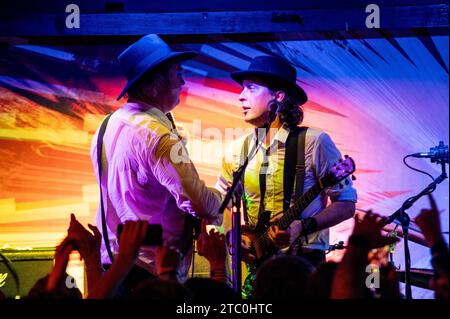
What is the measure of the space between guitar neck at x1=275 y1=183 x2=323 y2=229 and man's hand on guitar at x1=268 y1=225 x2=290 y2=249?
0.05m

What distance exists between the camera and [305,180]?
399 centimetres

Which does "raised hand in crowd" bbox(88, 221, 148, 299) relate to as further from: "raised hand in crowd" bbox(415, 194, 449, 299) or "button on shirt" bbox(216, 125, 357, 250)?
"button on shirt" bbox(216, 125, 357, 250)

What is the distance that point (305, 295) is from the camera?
2428 millimetres

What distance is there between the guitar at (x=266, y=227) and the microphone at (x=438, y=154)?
Answer: 111cm

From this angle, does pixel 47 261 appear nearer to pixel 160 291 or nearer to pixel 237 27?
pixel 237 27

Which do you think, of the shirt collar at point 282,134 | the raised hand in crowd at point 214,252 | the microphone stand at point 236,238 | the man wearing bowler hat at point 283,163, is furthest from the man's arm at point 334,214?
the raised hand in crowd at point 214,252

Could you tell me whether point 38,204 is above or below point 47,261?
above

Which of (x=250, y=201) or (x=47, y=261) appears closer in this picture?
(x=250, y=201)

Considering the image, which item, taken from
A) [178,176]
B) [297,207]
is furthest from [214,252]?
[297,207]

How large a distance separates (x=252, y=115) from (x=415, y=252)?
188 cm

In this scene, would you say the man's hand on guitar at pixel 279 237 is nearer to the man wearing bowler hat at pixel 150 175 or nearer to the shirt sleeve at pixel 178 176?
the man wearing bowler hat at pixel 150 175

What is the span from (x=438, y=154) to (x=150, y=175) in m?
2.36

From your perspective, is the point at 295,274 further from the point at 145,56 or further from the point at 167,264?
the point at 145,56
